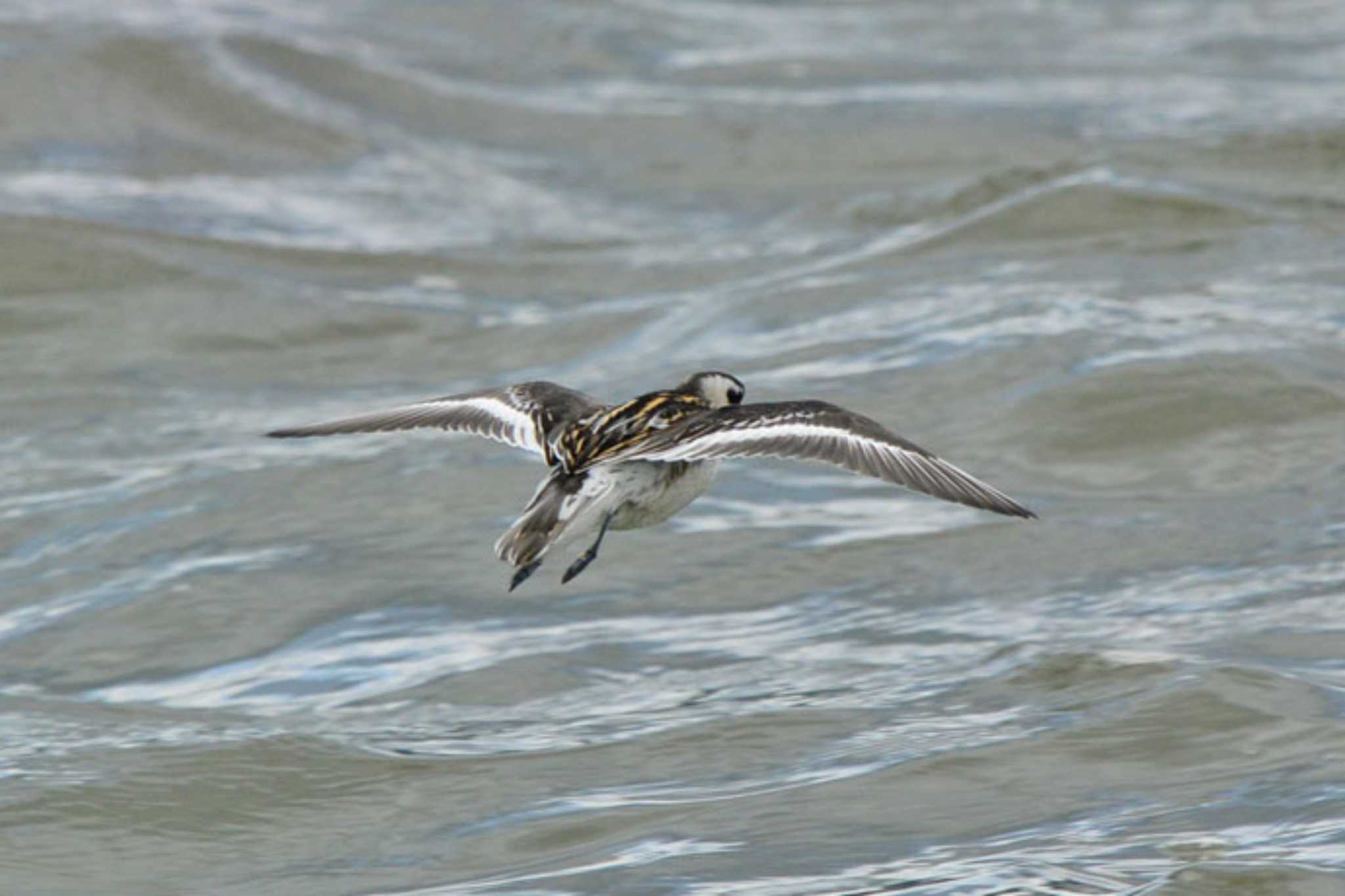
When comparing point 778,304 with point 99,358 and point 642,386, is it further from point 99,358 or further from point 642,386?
point 99,358

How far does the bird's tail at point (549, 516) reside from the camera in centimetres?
682

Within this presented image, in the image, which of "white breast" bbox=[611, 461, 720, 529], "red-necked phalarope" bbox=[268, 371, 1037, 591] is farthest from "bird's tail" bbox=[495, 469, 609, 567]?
"white breast" bbox=[611, 461, 720, 529]

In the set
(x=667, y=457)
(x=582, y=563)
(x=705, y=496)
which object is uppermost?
(x=667, y=457)

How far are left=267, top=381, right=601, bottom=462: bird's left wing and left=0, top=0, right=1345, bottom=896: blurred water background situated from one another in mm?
1101

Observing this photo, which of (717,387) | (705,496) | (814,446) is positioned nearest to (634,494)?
(814,446)

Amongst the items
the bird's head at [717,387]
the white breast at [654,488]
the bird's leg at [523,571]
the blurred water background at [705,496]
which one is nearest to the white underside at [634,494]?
the white breast at [654,488]

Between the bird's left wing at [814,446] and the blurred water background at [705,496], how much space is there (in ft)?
3.39

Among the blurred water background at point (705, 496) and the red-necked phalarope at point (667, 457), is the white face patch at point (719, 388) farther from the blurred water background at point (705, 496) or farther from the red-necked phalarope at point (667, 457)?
the blurred water background at point (705, 496)

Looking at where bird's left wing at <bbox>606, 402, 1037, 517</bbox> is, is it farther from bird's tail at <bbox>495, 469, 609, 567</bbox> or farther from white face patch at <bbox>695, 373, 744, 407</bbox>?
white face patch at <bbox>695, 373, 744, 407</bbox>

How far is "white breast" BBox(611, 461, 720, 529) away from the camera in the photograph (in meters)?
7.25

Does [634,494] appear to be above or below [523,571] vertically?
above

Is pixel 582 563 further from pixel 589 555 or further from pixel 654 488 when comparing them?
pixel 654 488

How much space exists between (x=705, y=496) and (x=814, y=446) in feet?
14.3

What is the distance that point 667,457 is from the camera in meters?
6.95
